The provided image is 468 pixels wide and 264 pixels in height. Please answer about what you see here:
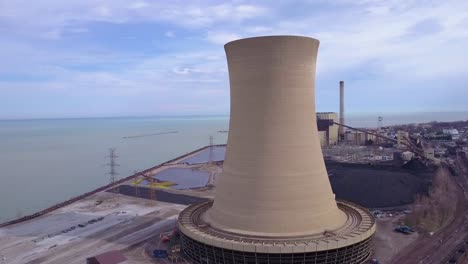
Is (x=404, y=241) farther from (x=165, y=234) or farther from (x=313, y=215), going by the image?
(x=165, y=234)

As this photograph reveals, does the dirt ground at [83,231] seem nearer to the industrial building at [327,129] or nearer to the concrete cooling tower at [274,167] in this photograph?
the concrete cooling tower at [274,167]

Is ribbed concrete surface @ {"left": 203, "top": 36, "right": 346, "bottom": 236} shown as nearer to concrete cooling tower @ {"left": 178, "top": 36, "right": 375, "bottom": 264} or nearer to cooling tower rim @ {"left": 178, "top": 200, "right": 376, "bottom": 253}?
concrete cooling tower @ {"left": 178, "top": 36, "right": 375, "bottom": 264}

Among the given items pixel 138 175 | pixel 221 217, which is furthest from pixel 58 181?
pixel 221 217

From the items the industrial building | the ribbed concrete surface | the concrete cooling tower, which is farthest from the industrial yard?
the industrial building

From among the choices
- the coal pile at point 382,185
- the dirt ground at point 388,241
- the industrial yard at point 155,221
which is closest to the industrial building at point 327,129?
the industrial yard at point 155,221

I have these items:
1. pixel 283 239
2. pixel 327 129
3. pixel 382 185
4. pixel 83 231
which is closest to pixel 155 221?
pixel 83 231

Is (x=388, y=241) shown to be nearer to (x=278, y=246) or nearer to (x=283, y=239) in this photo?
(x=283, y=239)

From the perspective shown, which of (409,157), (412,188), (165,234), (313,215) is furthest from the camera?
(409,157)
